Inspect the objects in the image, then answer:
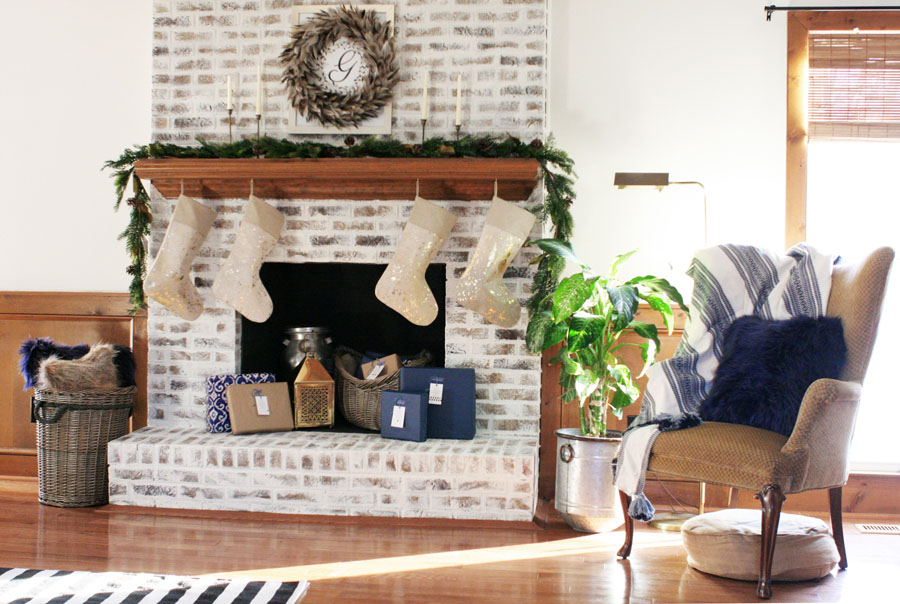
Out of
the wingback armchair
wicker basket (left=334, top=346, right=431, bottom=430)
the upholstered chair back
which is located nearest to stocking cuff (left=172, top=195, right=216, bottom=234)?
wicker basket (left=334, top=346, right=431, bottom=430)

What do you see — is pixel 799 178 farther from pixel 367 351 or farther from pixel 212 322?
pixel 212 322

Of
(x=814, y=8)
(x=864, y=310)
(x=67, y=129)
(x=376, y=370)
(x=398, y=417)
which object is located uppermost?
(x=814, y=8)

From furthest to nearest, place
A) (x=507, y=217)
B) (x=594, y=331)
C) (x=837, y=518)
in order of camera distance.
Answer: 1. (x=507, y=217)
2. (x=594, y=331)
3. (x=837, y=518)

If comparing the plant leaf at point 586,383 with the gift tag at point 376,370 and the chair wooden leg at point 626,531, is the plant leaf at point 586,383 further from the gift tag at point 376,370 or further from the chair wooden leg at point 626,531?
the gift tag at point 376,370

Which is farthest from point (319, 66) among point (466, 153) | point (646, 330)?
point (646, 330)

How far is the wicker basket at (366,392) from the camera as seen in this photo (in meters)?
3.35

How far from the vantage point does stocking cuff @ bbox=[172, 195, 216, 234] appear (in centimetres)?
323

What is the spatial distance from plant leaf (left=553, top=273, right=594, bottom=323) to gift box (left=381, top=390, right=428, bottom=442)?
0.68 m

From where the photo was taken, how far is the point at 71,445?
3143 millimetres

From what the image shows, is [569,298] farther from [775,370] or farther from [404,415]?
[404,415]

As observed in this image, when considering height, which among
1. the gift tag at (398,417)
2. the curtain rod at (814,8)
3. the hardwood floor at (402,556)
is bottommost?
the hardwood floor at (402,556)

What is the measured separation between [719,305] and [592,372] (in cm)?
53

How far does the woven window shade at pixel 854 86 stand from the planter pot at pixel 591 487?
66.8 inches

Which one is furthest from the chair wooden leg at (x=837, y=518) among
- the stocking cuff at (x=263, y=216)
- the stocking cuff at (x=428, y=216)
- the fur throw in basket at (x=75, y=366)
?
the fur throw in basket at (x=75, y=366)
